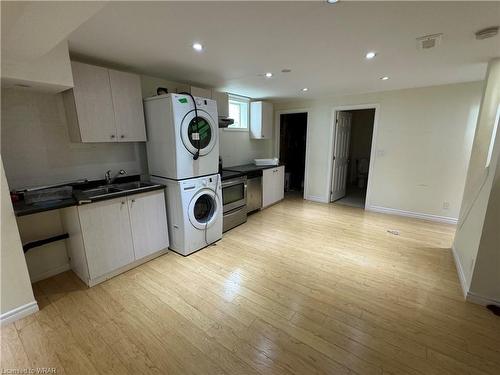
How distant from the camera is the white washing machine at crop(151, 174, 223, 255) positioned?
8.48 feet

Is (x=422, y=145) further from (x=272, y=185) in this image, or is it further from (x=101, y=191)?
(x=101, y=191)

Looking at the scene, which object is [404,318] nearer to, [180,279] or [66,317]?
[180,279]

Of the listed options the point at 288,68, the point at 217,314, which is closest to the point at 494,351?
the point at 217,314

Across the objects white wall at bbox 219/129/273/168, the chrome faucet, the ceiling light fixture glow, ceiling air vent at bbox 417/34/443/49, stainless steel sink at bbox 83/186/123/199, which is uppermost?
the ceiling light fixture glow

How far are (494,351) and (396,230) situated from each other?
6.90 feet

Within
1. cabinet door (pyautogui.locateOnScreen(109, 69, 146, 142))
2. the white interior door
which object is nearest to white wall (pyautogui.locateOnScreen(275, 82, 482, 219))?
the white interior door

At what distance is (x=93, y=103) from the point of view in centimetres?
219

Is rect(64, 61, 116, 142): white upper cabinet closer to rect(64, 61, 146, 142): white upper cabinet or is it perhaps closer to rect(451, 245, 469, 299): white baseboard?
rect(64, 61, 146, 142): white upper cabinet

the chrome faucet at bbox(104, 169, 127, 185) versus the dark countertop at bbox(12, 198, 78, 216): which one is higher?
the chrome faucet at bbox(104, 169, 127, 185)

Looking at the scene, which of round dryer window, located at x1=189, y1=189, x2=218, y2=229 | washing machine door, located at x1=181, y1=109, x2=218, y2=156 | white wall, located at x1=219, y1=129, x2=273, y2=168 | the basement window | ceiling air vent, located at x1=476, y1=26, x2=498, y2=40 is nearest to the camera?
ceiling air vent, located at x1=476, y1=26, x2=498, y2=40

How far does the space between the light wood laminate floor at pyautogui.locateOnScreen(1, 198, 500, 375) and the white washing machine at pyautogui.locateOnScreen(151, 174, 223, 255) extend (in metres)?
0.19

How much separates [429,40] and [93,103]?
120 inches

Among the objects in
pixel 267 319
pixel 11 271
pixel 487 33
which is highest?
pixel 487 33

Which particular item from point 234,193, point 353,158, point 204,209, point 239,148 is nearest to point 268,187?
point 239,148
